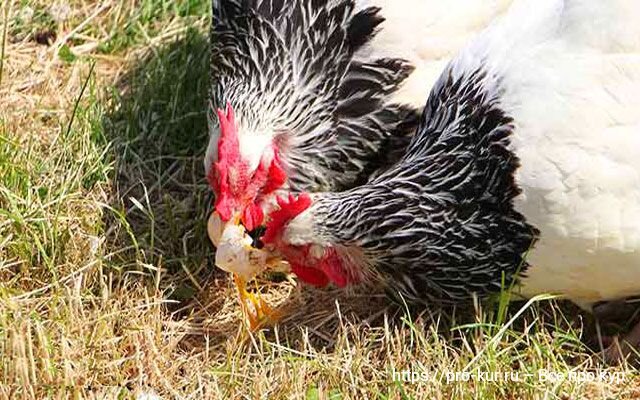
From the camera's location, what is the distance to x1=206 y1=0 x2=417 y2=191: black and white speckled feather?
361 centimetres

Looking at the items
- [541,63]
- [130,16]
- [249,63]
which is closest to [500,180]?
[541,63]

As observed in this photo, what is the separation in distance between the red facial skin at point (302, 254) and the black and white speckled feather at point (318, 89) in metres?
0.27

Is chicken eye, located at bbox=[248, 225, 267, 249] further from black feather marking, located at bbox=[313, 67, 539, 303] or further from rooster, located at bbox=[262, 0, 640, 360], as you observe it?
black feather marking, located at bbox=[313, 67, 539, 303]

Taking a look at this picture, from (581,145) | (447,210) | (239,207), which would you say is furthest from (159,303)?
(581,145)

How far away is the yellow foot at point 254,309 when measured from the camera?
3.51 m

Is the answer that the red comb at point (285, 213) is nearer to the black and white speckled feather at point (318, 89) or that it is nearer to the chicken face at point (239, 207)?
the chicken face at point (239, 207)

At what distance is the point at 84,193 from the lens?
382cm

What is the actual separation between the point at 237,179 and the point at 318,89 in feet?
1.40

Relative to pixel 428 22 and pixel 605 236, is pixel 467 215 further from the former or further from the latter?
pixel 428 22

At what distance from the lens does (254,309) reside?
141 inches

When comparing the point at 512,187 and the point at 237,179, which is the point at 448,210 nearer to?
the point at 512,187

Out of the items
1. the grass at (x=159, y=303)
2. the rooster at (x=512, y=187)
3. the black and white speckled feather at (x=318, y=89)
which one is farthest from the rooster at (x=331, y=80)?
the grass at (x=159, y=303)

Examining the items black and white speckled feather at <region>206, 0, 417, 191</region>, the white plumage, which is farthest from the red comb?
the white plumage

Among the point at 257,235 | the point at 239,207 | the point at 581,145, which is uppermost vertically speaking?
the point at 581,145
